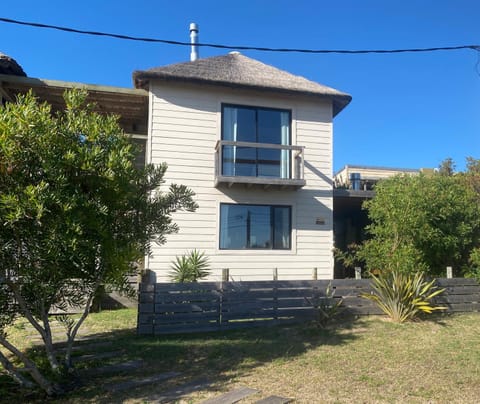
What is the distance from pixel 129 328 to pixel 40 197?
4.97 metres

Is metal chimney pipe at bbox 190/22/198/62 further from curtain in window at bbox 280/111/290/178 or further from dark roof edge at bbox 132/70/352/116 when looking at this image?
curtain in window at bbox 280/111/290/178

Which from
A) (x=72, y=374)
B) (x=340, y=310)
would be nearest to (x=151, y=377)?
(x=72, y=374)

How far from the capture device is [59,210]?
4133 mm

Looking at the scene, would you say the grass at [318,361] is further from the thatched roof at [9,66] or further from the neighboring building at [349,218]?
the thatched roof at [9,66]

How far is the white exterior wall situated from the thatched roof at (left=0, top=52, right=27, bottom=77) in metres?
3.65

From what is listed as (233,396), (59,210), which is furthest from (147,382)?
(59,210)

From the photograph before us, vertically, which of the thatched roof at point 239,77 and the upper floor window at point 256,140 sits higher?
the thatched roof at point 239,77

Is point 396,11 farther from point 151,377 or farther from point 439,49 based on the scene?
point 151,377

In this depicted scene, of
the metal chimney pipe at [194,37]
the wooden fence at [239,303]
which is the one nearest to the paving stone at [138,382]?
the wooden fence at [239,303]

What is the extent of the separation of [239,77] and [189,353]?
8.63 metres

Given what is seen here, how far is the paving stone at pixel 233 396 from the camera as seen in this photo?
166 inches

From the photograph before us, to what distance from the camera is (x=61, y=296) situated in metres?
5.00

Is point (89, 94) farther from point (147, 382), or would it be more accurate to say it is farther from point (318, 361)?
point (318, 361)

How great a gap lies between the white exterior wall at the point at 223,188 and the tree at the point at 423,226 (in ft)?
6.40
